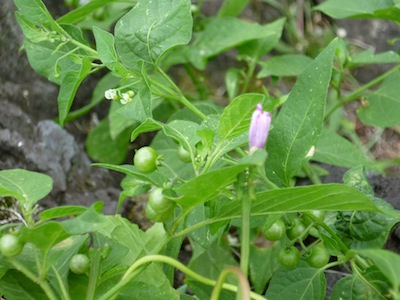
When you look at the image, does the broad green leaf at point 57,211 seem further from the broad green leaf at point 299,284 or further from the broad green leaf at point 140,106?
the broad green leaf at point 299,284

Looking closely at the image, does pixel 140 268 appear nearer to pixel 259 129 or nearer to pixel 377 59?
pixel 259 129

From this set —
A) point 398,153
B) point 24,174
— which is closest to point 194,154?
point 24,174

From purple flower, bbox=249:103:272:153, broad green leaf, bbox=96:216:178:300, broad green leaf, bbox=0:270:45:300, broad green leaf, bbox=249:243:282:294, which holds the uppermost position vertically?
purple flower, bbox=249:103:272:153

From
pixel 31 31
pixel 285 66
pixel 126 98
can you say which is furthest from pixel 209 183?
pixel 285 66

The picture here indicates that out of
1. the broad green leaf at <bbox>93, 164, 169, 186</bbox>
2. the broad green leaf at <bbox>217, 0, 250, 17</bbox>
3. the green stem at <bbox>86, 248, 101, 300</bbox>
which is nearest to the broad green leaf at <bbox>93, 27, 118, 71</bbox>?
the broad green leaf at <bbox>93, 164, 169, 186</bbox>

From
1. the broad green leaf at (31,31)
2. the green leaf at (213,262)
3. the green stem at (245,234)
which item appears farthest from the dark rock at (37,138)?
the green stem at (245,234)

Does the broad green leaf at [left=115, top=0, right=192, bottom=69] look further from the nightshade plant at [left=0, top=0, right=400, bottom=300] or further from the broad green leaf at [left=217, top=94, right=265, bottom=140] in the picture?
the broad green leaf at [left=217, top=94, right=265, bottom=140]
